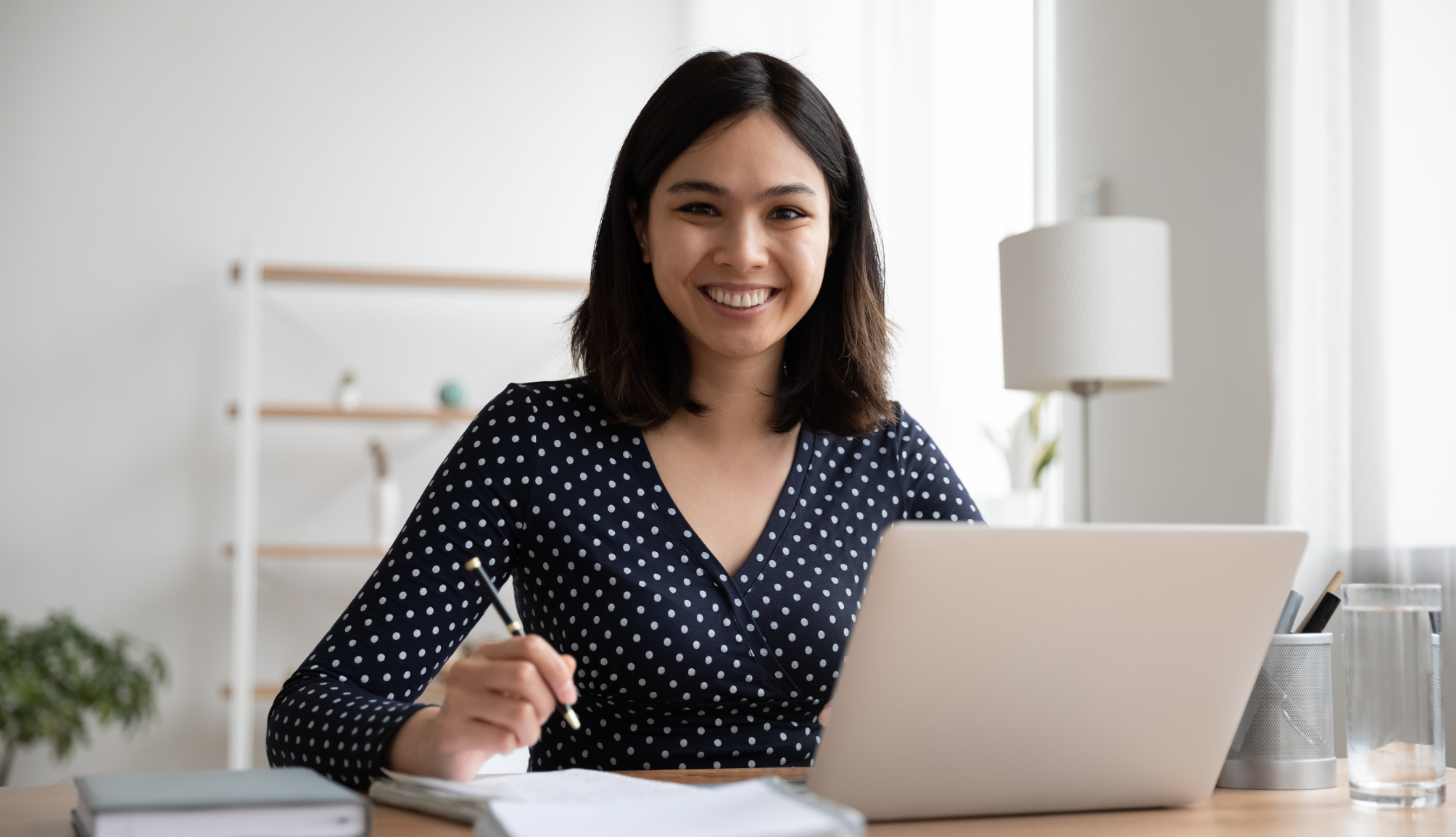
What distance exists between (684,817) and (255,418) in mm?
3224

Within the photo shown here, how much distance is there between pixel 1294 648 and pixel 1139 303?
4.39 ft

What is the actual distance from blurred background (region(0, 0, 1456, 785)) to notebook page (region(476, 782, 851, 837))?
2069mm

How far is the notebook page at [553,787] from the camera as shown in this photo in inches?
31.0

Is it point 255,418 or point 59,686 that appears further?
point 255,418

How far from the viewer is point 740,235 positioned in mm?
1271

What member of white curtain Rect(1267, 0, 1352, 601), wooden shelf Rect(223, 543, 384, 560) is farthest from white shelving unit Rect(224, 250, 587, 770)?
white curtain Rect(1267, 0, 1352, 601)

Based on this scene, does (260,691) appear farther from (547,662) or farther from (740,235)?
(547,662)

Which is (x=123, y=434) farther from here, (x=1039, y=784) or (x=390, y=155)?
(x=1039, y=784)

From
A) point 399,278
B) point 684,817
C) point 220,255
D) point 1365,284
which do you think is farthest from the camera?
point 220,255

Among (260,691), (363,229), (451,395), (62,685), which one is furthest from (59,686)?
(363,229)

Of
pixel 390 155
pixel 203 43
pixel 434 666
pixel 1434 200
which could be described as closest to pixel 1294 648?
pixel 434 666

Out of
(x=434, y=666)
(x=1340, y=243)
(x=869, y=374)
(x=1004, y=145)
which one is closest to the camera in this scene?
(x=434, y=666)

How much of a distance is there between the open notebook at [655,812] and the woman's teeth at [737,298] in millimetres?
611

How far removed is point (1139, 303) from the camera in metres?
2.17
